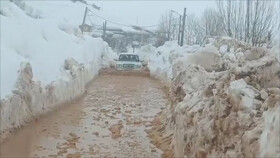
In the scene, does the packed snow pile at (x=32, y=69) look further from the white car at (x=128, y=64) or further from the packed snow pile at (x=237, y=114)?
the white car at (x=128, y=64)

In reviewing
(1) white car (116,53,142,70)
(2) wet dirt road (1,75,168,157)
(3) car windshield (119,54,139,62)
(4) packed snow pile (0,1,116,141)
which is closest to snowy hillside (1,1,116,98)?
(4) packed snow pile (0,1,116,141)

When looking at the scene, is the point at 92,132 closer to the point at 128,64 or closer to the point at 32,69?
the point at 32,69

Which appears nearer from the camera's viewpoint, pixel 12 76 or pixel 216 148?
pixel 216 148

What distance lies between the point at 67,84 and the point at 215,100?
A: 27.1 feet

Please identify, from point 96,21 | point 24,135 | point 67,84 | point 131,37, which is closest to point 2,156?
point 24,135

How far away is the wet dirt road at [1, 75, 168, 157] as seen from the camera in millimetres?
7832

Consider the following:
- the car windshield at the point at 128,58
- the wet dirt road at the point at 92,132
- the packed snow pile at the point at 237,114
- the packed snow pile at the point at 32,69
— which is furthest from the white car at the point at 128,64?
the packed snow pile at the point at 237,114

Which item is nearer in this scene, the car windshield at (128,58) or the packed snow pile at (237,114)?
the packed snow pile at (237,114)

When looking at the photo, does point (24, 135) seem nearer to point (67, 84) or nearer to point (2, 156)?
Answer: point (2, 156)

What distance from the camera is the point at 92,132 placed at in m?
9.42

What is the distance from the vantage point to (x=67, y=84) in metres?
13.4

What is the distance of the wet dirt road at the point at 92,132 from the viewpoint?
7832 millimetres

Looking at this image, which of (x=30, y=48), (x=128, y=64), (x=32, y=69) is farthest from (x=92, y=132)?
(x=128, y=64)

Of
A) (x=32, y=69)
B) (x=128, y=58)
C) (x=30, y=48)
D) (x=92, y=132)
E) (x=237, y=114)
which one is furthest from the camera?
(x=128, y=58)
